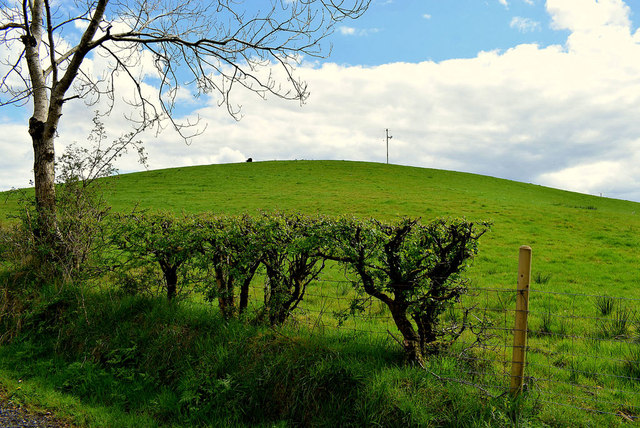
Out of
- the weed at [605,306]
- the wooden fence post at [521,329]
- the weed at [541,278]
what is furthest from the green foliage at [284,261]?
the weed at [541,278]

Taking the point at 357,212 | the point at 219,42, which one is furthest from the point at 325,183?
the point at 219,42

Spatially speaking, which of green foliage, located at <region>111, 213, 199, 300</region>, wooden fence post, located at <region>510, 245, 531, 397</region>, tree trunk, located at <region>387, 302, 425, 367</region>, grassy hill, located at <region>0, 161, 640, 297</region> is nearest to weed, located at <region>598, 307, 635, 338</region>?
wooden fence post, located at <region>510, 245, 531, 397</region>

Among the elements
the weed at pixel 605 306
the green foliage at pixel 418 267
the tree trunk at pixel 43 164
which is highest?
the tree trunk at pixel 43 164

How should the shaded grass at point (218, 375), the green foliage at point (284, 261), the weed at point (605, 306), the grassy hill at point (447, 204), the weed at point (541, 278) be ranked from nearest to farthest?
the shaded grass at point (218, 375) < the green foliage at point (284, 261) < the weed at point (605, 306) < the weed at point (541, 278) < the grassy hill at point (447, 204)

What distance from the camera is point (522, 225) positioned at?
867 inches

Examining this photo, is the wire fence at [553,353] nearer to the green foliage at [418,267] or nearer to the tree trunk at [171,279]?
the green foliage at [418,267]

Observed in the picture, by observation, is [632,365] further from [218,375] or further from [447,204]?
[447,204]

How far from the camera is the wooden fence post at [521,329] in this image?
15.6 ft

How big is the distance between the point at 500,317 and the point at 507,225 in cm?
1516

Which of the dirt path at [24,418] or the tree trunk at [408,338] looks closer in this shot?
the dirt path at [24,418]

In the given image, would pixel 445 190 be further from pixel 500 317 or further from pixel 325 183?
pixel 500 317

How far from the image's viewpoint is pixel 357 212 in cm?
2511

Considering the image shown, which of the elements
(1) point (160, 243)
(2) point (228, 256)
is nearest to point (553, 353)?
(2) point (228, 256)

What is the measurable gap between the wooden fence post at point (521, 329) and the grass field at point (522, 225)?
40 cm
